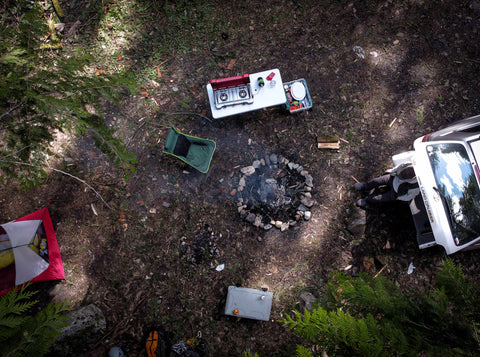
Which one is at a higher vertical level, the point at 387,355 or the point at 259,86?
the point at 259,86

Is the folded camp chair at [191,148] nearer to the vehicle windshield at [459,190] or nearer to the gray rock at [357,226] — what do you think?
the gray rock at [357,226]

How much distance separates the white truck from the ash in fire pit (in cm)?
186

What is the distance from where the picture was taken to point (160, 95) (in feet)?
18.3

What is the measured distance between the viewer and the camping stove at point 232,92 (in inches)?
191

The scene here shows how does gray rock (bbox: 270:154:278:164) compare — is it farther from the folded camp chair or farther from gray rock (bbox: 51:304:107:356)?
gray rock (bbox: 51:304:107:356)

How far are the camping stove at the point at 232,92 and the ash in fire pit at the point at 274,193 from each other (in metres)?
1.22

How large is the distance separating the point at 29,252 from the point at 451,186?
680 centimetres

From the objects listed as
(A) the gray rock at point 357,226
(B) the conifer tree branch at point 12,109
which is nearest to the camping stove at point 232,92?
(B) the conifer tree branch at point 12,109

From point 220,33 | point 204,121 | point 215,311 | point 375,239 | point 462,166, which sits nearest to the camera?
point 462,166

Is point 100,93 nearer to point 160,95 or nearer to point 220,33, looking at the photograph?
point 160,95

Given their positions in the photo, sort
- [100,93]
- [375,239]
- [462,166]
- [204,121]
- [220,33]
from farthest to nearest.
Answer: [220,33]
[204,121]
[375,239]
[462,166]
[100,93]

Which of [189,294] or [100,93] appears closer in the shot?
[100,93]

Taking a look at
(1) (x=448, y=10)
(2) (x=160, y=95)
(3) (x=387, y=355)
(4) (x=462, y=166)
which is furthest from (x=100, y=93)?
(1) (x=448, y=10)

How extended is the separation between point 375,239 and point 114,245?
485 centimetres
